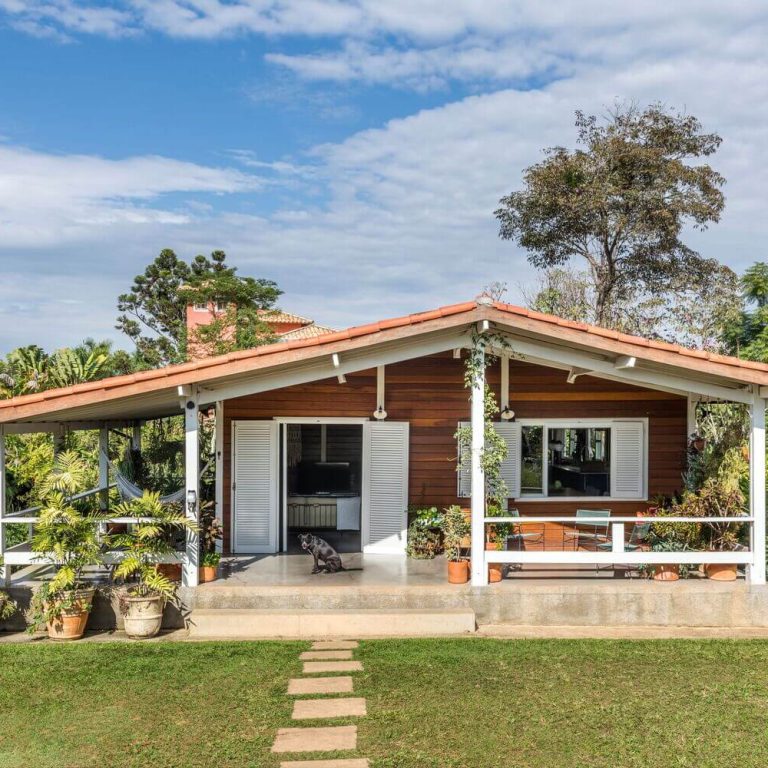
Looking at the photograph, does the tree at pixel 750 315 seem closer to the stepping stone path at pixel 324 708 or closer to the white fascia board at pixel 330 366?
the white fascia board at pixel 330 366

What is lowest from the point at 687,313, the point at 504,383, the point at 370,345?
the point at 504,383

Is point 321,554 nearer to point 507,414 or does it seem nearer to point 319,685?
point 319,685

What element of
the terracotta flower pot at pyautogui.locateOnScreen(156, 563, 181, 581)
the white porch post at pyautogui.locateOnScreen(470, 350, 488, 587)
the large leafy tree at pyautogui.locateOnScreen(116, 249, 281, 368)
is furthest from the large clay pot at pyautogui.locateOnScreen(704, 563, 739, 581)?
the large leafy tree at pyautogui.locateOnScreen(116, 249, 281, 368)

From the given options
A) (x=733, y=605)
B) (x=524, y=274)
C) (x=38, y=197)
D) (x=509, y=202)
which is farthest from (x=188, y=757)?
(x=524, y=274)

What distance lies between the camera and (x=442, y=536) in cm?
1125

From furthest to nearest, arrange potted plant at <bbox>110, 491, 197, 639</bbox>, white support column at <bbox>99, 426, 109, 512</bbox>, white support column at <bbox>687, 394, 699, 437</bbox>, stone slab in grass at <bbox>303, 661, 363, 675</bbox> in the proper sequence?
white support column at <bbox>99, 426, 109, 512</bbox>, white support column at <bbox>687, 394, 699, 437</bbox>, potted plant at <bbox>110, 491, 197, 639</bbox>, stone slab in grass at <bbox>303, 661, 363, 675</bbox>

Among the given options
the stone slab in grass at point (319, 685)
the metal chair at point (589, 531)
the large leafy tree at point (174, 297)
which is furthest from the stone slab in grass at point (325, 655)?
the large leafy tree at point (174, 297)

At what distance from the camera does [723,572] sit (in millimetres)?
9281

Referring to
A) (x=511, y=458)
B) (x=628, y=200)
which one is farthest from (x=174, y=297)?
(x=511, y=458)

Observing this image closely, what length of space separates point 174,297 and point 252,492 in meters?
33.6

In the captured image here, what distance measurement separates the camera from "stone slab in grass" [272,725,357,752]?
18.5ft

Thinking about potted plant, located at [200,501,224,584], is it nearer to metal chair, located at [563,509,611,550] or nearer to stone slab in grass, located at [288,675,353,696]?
stone slab in grass, located at [288,675,353,696]

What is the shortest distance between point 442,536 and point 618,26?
9866 mm

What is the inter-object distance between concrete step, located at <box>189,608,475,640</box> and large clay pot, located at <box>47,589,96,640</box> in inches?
50.5
